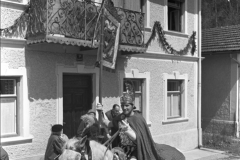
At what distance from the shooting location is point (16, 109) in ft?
24.1

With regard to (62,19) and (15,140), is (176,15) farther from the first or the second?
(15,140)

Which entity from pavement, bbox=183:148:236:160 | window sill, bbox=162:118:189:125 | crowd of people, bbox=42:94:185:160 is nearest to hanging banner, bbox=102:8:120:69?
crowd of people, bbox=42:94:185:160

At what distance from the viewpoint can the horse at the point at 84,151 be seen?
3.64 meters

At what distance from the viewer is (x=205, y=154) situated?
11.4m

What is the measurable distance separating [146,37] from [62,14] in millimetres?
3939

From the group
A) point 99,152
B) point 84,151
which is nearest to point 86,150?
point 84,151

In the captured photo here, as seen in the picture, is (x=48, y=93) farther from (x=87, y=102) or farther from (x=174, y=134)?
(x=174, y=134)

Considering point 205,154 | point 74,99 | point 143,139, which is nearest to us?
point 143,139

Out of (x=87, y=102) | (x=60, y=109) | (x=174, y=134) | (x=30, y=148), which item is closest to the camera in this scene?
(x=30, y=148)

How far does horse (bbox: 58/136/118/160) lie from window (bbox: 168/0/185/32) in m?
8.27

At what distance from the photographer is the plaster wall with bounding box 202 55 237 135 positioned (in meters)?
13.7

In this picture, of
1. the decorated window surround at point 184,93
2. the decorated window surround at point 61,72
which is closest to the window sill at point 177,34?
the decorated window surround at point 184,93

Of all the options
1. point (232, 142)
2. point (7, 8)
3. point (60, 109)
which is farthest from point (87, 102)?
point (232, 142)

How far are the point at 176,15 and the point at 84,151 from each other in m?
9.12
